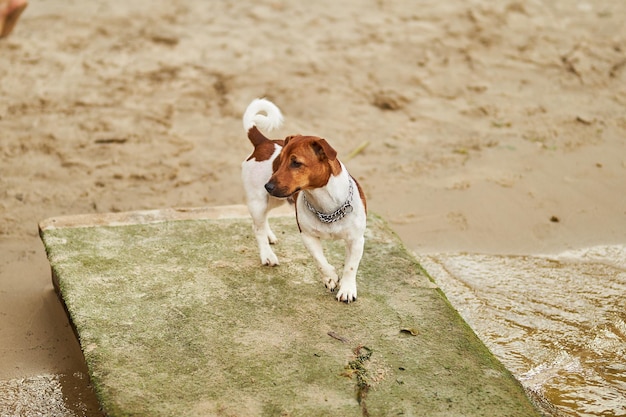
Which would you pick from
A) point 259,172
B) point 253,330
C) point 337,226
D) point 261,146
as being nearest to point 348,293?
point 337,226

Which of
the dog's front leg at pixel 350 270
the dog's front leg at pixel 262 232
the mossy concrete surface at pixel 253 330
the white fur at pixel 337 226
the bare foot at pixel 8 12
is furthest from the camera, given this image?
the dog's front leg at pixel 262 232

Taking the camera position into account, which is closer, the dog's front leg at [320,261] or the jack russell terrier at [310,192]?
the jack russell terrier at [310,192]

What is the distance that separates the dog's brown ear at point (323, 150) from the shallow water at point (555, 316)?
1443 millimetres

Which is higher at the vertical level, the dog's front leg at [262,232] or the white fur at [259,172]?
the white fur at [259,172]

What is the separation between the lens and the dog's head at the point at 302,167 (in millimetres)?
3711

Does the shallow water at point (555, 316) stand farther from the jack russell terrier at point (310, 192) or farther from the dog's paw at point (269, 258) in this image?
the dog's paw at point (269, 258)

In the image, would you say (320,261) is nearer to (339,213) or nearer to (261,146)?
(339,213)

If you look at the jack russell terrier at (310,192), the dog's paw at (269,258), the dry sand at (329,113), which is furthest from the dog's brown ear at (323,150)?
the dry sand at (329,113)

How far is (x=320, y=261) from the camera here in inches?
164

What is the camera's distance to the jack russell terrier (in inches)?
148

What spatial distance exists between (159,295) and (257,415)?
110 cm

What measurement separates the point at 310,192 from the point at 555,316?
1.74m

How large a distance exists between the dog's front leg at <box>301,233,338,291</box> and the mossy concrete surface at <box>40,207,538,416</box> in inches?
3.4

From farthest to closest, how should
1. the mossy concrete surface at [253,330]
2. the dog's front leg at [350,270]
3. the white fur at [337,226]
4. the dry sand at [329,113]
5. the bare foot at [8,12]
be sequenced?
the dry sand at [329,113], the dog's front leg at [350,270], the white fur at [337,226], the mossy concrete surface at [253,330], the bare foot at [8,12]
